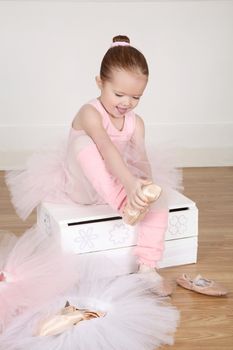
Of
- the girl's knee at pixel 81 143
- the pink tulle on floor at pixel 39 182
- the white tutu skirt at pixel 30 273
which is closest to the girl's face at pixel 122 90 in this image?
the girl's knee at pixel 81 143

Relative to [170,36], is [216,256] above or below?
below

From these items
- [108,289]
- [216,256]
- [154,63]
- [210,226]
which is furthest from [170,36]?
[108,289]

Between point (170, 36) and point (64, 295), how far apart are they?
1.58 m

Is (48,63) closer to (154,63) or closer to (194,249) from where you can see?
(154,63)

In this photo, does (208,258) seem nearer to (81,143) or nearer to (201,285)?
(201,285)

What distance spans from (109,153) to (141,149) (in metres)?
0.19

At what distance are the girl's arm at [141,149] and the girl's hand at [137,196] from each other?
0.25 m

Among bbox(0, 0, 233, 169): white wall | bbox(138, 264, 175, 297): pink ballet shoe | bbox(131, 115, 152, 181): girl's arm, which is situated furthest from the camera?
bbox(0, 0, 233, 169): white wall

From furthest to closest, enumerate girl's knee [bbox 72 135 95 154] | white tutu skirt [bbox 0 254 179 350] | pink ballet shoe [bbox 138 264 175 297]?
girl's knee [bbox 72 135 95 154]
pink ballet shoe [bbox 138 264 175 297]
white tutu skirt [bbox 0 254 179 350]

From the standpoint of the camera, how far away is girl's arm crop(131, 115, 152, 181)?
142cm

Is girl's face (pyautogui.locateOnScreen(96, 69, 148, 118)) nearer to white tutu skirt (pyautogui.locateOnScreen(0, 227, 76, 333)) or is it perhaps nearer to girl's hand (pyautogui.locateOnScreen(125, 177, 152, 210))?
girl's hand (pyautogui.locateOnScreen(125, 177, 152, 210))

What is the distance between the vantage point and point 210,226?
1678 mm

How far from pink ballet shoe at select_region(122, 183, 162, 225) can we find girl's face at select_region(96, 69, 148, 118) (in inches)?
11.2

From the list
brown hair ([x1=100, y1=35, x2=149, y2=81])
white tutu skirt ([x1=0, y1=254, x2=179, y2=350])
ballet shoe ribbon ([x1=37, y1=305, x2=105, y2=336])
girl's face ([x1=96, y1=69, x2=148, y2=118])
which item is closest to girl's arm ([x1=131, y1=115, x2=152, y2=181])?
girl's face ([x1=96, y1=69, x2=148, y2=118])
